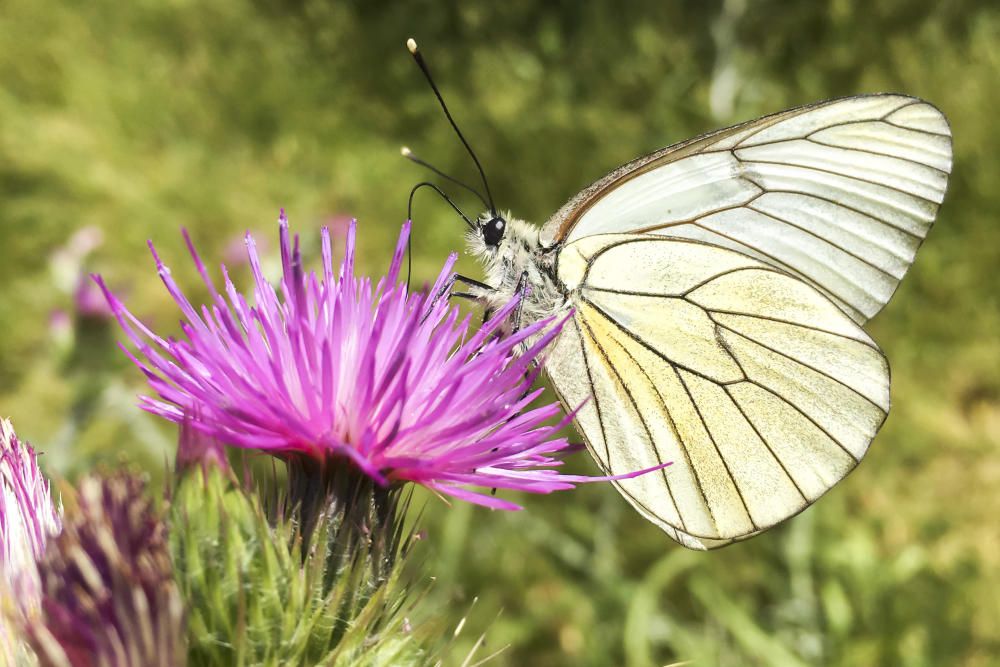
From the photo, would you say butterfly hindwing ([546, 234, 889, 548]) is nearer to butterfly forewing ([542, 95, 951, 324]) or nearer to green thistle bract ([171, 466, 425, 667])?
butterfly forewing ([542, 95, 951, 324])

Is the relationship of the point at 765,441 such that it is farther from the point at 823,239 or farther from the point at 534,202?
the point at 534,202

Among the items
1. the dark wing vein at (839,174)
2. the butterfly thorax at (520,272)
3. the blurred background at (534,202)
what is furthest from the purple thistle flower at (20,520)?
the blurred background at (534,202)

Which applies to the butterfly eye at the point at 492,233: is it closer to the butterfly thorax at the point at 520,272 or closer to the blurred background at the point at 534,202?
the butterfly thorax at the point at 520,272

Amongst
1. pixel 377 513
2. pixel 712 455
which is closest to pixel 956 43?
pixel 712 455

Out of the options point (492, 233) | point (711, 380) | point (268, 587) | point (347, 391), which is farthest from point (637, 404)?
point (268, 587)

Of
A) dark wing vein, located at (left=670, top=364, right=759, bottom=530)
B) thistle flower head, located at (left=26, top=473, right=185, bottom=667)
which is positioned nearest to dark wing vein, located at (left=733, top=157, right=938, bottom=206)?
dark wing vein, located at (left=670, top=364, right=759, bottom=530)

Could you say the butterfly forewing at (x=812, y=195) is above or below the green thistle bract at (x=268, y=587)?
above

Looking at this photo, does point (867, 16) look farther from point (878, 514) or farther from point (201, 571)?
point (201, 571)
